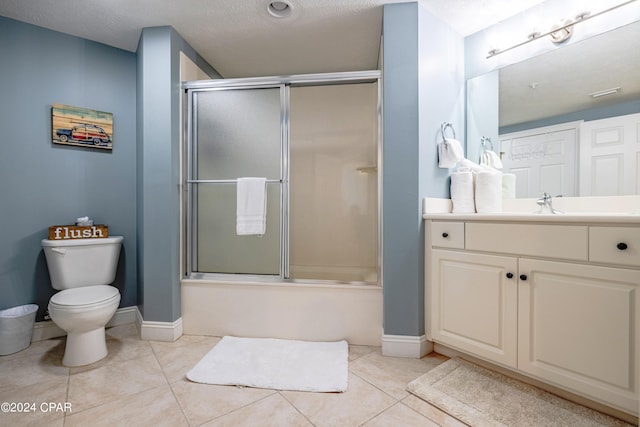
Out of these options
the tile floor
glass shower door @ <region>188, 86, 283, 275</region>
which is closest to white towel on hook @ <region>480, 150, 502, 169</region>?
the tile floor

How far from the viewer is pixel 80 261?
188cm

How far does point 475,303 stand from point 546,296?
32cm

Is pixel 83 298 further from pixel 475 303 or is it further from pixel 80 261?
pixel 475 303

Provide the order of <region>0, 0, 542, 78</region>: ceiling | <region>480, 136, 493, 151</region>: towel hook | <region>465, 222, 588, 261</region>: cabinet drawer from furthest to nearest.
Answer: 1. <region>480, 136, 493, 151</region>: towel hook
2. <region>0, 0, 542, 78</region>: ceiling
3. <region>465, 222, 588, 261</region>: cabinet drawer

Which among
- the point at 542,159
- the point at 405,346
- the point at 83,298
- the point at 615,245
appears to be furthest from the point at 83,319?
the point at 542,159

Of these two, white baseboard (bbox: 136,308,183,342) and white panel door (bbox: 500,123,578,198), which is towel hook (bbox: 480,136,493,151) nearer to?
white panel door (bbox: 500,123,578,198)

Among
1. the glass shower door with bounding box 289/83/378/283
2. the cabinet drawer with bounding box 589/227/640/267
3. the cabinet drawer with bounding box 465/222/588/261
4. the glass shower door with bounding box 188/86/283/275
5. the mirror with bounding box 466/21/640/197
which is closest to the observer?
the cabinet drawer with bounding box 589/227/640/267

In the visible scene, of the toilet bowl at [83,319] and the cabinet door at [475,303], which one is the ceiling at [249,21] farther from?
the toilet bowl at [83,319]

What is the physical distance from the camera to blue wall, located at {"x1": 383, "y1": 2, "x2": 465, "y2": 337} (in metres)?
1.72

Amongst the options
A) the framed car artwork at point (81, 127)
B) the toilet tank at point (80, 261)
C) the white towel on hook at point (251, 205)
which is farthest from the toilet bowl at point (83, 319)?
the framed car artwork at point (81, 127)

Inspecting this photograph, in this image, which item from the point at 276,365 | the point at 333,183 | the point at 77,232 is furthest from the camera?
the point at 333,183

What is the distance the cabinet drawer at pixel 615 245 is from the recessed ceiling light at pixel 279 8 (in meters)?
1.99

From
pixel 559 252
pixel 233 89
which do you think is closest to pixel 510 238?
pixel 559 252

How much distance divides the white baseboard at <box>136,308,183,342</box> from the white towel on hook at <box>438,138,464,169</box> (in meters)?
2.09
